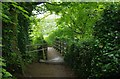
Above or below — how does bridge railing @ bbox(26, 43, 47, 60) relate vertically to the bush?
below

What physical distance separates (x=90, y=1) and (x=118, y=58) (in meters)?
4.60

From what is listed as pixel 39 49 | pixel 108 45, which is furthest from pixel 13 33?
pixel 39 49

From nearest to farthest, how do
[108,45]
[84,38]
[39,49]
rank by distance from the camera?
[108,45] → [84,38] → [39,49]

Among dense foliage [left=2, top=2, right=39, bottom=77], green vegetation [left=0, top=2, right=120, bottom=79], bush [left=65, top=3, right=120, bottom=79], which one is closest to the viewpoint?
bush [left=65, top=3, right=120, bottom=79]

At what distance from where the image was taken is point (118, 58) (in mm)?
3604

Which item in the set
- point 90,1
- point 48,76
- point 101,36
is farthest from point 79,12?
point 101,36

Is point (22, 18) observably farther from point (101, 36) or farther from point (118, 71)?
point (118, 71)

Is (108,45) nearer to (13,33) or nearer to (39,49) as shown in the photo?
(13,33)

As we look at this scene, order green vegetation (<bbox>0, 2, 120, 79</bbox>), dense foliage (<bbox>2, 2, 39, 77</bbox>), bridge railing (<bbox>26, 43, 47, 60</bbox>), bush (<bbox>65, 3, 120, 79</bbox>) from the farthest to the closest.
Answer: bridge railing (<bbox>26, 43, 47, 60</bbox>)
dense foliage (<bbox>2, 2, 39, 77</bbox>)
green vegetation (<bbox>0, 2, 120, 79</bbox>)
bush (<bbox>65, 3, 120, 79</bbox>)

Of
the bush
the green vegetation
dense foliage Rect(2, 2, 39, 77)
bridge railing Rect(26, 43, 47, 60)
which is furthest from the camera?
bridge railing Rect(26, 43, 47, 60)

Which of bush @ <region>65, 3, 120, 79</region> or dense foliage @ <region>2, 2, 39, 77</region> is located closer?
bush @ <region>65, 3, 120, 79</region>

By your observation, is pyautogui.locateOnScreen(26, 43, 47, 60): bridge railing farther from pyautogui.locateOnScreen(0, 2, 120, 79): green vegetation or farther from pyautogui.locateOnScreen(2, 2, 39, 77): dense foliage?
pyautogui.locateOnScreen(2, 2, 39, 77): dense foliage

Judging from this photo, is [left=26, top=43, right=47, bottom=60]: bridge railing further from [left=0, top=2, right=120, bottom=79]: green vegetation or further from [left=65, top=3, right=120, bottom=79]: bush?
[left=65, top=3, right=120, bottom=79]: bush

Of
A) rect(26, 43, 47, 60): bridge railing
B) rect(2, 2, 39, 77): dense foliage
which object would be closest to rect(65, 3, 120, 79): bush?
rect(2, 2, 39, 77): dense foliage
